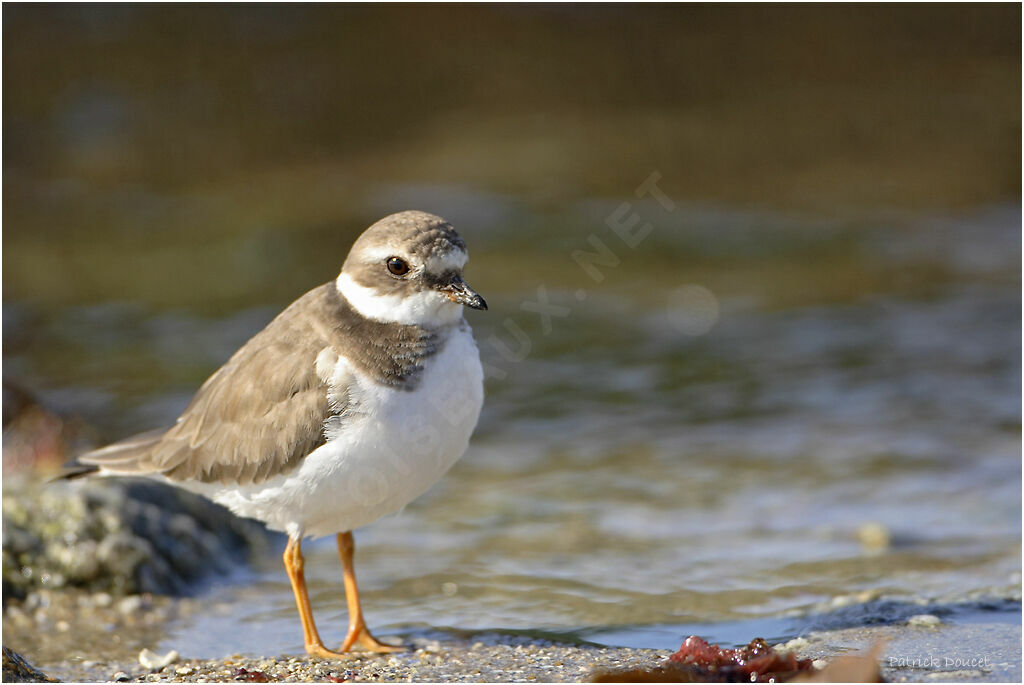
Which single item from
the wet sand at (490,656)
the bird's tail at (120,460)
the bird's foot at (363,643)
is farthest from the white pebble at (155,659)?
the bird's tail at (120,460)

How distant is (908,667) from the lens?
15.5 feet

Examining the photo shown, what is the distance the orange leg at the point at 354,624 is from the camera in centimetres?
557

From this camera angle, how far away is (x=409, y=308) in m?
5.24

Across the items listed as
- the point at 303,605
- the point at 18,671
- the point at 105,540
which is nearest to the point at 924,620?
the point at 303,605

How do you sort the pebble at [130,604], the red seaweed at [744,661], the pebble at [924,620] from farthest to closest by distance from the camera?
the pebble at [130,604], the pebble at [924,620], the red seaweed at [744,661]

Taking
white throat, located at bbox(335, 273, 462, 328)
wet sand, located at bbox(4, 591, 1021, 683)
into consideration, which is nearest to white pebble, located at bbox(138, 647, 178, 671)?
wet sand, located at bbox(4, 591, 1021, 683)

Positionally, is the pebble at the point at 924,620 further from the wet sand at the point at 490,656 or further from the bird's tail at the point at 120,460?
the bird's tail at the point at 120,460

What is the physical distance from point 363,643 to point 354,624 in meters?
0.11

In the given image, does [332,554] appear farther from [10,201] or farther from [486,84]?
[486,84]

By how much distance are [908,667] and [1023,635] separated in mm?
753

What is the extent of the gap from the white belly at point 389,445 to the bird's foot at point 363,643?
58cm

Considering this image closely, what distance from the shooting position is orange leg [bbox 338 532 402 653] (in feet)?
18.3

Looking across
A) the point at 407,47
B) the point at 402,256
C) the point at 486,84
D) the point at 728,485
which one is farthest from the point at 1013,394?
the point at 407,47

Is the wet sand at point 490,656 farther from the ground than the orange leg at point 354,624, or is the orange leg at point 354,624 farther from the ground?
the orange leg at point 354,624
